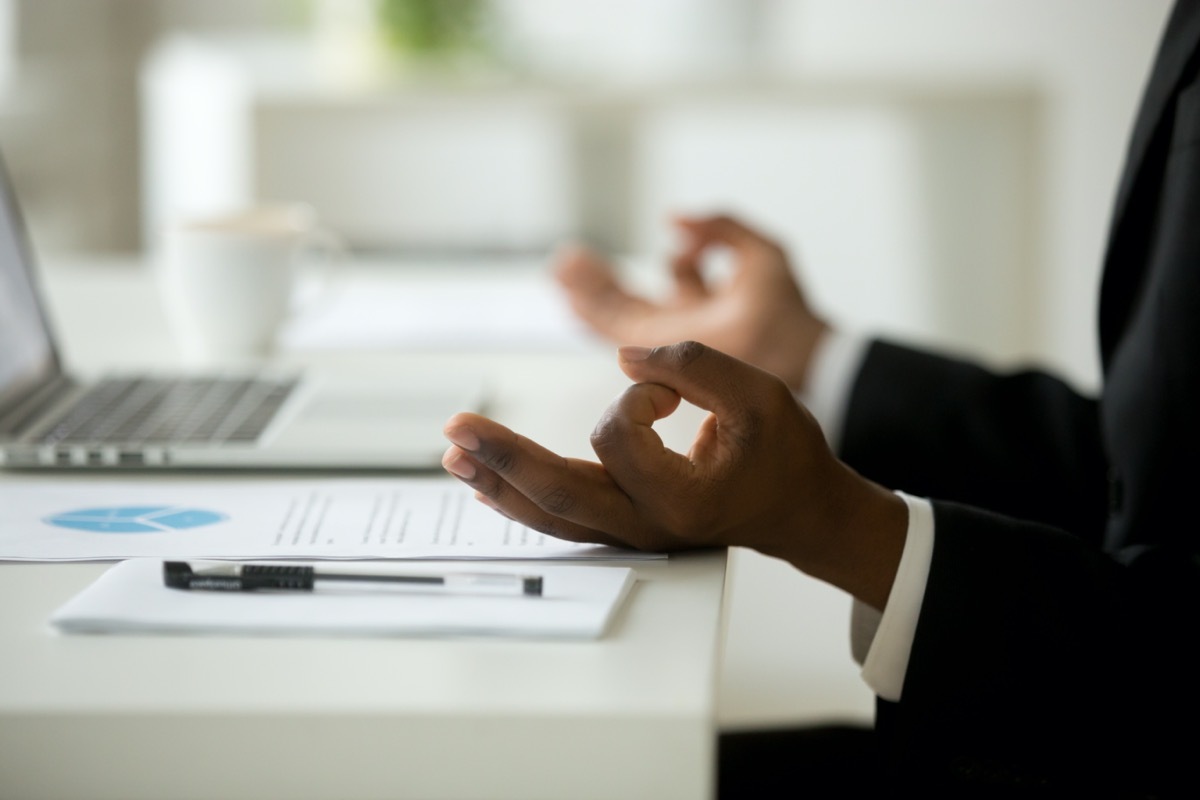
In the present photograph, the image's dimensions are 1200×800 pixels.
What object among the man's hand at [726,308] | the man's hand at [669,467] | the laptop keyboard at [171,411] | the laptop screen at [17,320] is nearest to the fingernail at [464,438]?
the man's hand at [669,467]

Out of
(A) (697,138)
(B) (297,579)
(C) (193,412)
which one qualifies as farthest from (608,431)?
(A) (697,138)

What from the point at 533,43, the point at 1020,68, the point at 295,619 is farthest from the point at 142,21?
the point at 295,619

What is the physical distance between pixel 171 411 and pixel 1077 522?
633 millimetres

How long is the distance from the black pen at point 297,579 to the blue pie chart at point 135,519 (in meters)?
0.10

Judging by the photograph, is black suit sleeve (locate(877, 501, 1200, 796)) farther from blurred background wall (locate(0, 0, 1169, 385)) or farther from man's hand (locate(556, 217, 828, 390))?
blurred background wall (locate(0, 0, 1169, 385))

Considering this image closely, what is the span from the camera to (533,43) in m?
3.22

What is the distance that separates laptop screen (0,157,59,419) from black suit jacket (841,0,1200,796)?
0.57m

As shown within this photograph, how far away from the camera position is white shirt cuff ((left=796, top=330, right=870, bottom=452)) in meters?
1.08

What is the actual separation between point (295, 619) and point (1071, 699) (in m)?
0.34

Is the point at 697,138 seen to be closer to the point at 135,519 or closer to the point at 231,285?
the point at 231,285

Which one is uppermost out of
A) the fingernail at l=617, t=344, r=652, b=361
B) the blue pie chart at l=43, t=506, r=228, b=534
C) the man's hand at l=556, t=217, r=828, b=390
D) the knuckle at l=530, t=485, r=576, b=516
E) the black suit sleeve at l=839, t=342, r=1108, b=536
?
the fingernail at l=617, t=344, r=652, b=361

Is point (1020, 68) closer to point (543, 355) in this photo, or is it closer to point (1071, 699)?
point (543, 355)

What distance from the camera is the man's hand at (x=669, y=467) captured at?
0.50m

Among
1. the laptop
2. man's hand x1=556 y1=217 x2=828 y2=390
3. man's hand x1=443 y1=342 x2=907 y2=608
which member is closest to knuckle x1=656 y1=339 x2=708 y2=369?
man's hand x1=443 y1=342 x2=907 y2=608
